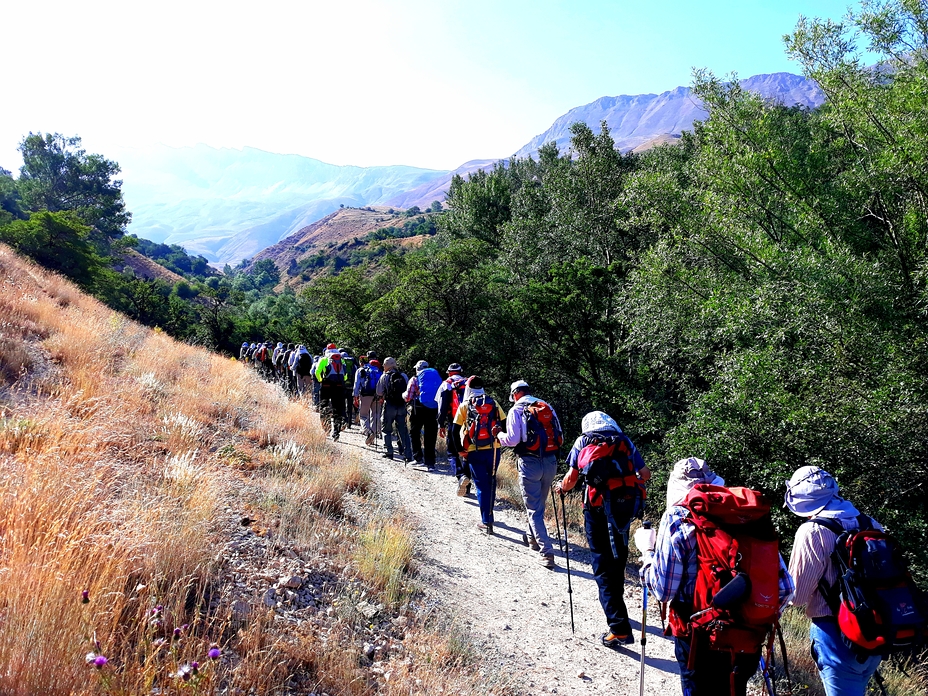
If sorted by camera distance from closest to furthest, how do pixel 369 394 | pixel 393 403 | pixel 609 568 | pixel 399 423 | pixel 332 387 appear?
pixel 609 568 < pixel 393 403 < pixel 399 423 < pixel 332 387 < pixel 369 394

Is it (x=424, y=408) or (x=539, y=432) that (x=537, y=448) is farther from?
(x=424, y=408)

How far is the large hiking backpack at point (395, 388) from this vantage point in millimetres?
10312

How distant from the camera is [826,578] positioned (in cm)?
310

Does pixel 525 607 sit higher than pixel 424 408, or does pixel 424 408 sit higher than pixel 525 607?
pixel 424 408

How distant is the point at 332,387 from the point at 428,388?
9.13 feet

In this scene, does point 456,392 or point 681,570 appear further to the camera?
point 456,392

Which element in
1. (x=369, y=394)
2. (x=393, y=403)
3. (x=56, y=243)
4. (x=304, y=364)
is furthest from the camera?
(x=56, y=243)

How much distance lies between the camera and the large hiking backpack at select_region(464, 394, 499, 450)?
278 inches

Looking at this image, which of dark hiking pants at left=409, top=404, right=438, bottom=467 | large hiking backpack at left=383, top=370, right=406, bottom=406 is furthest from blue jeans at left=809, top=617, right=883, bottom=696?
large hiking backpack at left=383, top=370, right=406, bottom=406

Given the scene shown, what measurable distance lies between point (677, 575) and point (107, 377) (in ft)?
24.4

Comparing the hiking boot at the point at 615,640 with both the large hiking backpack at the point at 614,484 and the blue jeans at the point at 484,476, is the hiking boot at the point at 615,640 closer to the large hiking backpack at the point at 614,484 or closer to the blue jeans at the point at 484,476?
the large hiking backpack at the point at 614,484

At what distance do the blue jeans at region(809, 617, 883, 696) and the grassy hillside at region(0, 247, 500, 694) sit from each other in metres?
2.39

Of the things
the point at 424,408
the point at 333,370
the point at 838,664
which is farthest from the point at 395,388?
the point at 838,664

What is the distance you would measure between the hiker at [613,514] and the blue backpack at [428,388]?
5.26m
